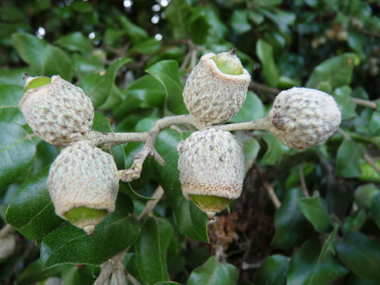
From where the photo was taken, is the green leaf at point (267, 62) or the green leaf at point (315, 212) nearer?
the green leaf at point (315, 212)

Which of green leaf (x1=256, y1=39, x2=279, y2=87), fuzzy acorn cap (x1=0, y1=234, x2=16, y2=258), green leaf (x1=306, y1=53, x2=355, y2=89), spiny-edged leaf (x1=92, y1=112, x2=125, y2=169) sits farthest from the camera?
green leaf (x1=306, y1=53, x2=355, y2=89)

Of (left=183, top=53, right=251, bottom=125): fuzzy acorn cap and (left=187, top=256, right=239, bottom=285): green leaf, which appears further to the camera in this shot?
(left=187, top=256, right=239, bottom=285): green leaf

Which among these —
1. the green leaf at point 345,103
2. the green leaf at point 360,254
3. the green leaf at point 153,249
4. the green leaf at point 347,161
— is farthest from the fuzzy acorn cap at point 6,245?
the green leaf at point 345,103

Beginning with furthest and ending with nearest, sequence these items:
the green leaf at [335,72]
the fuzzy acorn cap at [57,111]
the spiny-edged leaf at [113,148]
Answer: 1. the green leaf at [335,72]
2. the spiny-edged leaf at [113,148]
3. the fuzzy acorn cap at [57,111]

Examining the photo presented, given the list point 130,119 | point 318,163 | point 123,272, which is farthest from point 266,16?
point 123,272

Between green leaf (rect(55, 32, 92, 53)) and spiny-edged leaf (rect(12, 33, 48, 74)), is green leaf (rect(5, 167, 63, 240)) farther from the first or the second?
green leaf (rect(55, 32, 92, 53))

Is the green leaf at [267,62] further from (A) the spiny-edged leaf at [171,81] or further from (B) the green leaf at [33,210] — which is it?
(B) the green leaf at [33,210]

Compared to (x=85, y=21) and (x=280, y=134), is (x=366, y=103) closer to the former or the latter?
(x=280, y=134)

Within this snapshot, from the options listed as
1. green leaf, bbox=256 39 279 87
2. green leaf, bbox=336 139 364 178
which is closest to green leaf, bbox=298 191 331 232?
green leaf, bbox=336 139 364 178
